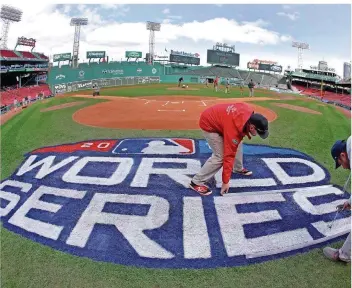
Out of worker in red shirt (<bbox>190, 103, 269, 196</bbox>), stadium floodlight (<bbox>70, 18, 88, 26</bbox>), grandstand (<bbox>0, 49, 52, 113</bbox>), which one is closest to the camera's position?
worker in red shirt (<bbox>190, 103, 269, 196</bbox>)

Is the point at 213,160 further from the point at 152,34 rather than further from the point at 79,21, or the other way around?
the point at 152,34

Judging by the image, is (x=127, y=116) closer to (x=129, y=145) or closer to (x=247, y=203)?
(x=129, y=145)

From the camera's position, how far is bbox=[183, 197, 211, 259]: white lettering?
411 cm

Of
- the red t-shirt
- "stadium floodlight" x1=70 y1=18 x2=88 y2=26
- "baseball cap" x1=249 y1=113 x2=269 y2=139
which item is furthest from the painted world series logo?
"stadium floodlight" x1=70 y1=18 x2=88 y2=26

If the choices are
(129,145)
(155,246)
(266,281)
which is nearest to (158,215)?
(155,246)

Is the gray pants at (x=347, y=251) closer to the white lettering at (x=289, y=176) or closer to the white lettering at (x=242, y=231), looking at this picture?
the white lettering at (x=242, y=231)

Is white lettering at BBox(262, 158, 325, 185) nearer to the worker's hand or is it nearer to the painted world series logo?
the painted world series logo

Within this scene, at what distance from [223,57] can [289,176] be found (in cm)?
7438

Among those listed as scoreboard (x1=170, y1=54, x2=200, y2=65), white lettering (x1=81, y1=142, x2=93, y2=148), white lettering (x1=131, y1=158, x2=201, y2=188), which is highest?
scoreboard (x1=170, y1=54, x2=200, y2=65)

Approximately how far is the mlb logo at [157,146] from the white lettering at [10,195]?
7.97ft

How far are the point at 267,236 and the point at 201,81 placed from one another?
63.5 m

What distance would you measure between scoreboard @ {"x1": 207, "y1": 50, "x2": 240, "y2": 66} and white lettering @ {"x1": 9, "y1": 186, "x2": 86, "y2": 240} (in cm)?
7388

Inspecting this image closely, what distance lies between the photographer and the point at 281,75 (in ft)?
260

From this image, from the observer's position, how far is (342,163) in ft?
12.1
